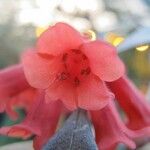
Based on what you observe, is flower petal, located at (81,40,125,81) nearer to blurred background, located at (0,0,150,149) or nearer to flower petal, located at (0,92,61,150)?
flower petal, located at (0,92,61,150)

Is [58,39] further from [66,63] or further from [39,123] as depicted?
[39,123]

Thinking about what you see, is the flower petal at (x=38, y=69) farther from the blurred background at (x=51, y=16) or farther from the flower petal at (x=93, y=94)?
the blurred background at (x=51, y=16)

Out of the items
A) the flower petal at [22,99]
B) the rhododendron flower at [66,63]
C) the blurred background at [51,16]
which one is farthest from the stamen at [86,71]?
the blurred background at [51,16]

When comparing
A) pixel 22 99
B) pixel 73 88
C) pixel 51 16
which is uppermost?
pixel 73 88

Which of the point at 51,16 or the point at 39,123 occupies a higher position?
the point at 39,123

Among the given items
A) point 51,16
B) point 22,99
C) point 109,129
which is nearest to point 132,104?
point 109,129

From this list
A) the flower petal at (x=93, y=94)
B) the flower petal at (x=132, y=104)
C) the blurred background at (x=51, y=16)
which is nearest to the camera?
the flower petal at (x=93, y=94)

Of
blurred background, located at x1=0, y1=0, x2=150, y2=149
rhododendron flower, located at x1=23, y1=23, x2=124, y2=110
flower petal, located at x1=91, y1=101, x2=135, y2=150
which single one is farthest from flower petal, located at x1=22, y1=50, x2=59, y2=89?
blurred background, located at x1=0, y1=0, x2=150, y2=149

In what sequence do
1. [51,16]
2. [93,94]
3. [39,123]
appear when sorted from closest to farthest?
[93,94] → [39,123] → [51,16]
